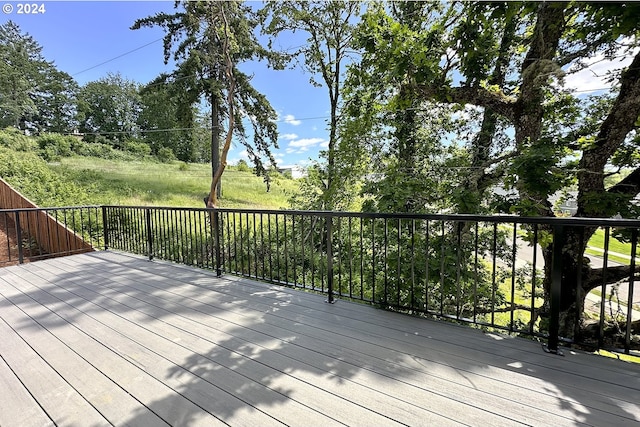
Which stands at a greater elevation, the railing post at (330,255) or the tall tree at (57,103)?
the tall tree at (57,103)

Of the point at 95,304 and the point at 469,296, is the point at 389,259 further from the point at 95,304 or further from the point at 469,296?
the point at 95,304

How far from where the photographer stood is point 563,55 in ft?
11.2

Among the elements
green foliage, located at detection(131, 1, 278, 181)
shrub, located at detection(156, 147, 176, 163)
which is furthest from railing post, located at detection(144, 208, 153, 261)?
shrub, located at detection(156, 147, 176, 163)

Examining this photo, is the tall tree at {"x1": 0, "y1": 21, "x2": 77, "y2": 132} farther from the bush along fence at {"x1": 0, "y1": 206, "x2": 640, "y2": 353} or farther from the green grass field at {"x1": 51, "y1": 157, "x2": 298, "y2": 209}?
the bush along fence at {"x1": 0, "y1": 206, "x2": 640, "y2": 353}

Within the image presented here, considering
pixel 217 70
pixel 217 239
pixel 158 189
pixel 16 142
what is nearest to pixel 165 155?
pixel 16 142

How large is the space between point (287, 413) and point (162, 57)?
10.5 m

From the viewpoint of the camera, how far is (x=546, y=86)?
3.18m

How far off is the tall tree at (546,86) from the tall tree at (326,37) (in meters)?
3.08

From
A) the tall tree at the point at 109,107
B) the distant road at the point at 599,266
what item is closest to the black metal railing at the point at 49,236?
the distant road at the point at 599,266

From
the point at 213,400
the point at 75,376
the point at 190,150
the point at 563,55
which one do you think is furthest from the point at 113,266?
the point at 190,150

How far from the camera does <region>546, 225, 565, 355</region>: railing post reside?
1762 millimetres

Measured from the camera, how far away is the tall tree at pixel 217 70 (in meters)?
7.89

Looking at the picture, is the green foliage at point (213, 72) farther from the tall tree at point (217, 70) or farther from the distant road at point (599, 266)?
the distant road at point (599, 266)

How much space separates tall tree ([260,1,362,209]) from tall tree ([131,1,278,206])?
109 centimetres
